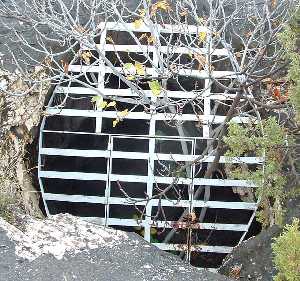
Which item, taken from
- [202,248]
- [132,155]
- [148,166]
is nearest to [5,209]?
[132,155]

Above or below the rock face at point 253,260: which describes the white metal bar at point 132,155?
above

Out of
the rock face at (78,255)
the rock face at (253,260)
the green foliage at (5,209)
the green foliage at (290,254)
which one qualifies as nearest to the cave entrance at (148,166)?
the rock face at (253,260)

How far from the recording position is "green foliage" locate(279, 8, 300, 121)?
2977 millimetres

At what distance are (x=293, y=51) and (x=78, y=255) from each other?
1.92 m

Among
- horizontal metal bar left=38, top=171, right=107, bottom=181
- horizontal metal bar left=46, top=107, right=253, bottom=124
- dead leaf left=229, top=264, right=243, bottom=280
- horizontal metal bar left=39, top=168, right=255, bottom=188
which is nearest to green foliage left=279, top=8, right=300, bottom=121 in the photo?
dead leaf left=229, top=264, right=243, bottom=280

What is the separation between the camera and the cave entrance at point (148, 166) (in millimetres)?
5141

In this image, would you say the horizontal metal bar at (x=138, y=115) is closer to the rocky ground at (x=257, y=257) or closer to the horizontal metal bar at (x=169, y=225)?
the horizontal metal bar at (x=169, y=225)

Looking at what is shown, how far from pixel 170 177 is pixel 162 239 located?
2.81 feet

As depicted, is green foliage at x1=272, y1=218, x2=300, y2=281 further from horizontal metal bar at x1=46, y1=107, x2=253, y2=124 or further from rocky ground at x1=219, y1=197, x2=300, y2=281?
horizontal metal bar at x1=46, y1=107, x2=253, y2=124

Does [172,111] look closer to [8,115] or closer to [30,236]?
[8,115]

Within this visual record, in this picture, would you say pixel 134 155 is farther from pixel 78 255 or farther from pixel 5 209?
pixel 78 255

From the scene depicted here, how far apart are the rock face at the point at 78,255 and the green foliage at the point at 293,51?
54.0 inches

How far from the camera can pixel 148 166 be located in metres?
5.28

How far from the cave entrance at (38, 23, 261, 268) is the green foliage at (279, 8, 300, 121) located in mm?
1521
